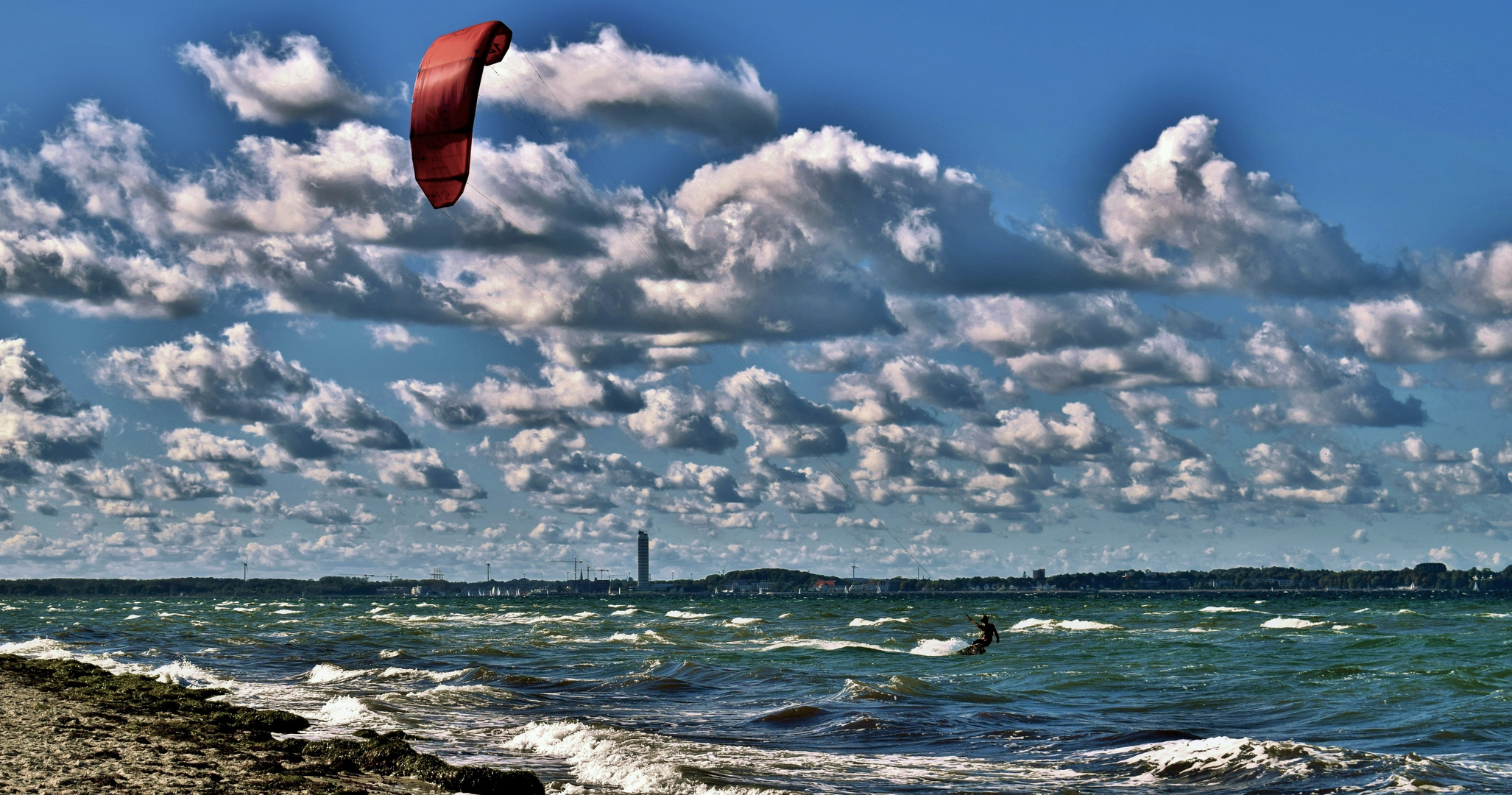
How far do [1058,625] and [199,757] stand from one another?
65814 mm

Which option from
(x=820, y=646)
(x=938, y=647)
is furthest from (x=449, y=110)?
(x=938, y=647)

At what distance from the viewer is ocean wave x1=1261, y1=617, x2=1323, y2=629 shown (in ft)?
236

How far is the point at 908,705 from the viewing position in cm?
3047

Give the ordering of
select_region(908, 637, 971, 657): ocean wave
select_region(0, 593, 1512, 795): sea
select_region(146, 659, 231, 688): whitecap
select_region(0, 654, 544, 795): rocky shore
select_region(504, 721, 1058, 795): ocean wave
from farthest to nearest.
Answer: select_region(908, 637, 971, 657): ocean wave, select_region(146, 659, 231, 688): whitecap, select_region(0, 593, 1512, 795): sea, select_region(504, 721, 1058, 795): ocean wave, select_region(0, 654, 544, 795): rocky shore

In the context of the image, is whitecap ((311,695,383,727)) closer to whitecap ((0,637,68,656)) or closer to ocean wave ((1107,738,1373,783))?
ocean wave ((1107,738,1373,783))

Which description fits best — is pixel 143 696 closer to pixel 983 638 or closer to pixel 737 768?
pixel 737 768

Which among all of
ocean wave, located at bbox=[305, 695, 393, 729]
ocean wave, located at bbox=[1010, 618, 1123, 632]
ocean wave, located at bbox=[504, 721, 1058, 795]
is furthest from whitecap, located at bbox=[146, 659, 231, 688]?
ocean wave, located at bbox=[1010, 618, 1123, 632]

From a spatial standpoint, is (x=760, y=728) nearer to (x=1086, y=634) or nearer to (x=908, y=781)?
(x=908, y=781)

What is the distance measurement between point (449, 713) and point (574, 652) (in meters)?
24.2

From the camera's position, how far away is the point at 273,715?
2462 cm

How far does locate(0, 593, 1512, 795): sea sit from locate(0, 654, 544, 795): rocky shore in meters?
1.33

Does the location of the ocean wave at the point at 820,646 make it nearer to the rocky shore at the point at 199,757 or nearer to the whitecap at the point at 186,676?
the whitecap at the point at 186,676

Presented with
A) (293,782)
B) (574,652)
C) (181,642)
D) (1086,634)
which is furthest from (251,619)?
(293,782)

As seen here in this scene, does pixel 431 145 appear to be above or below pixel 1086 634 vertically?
above
